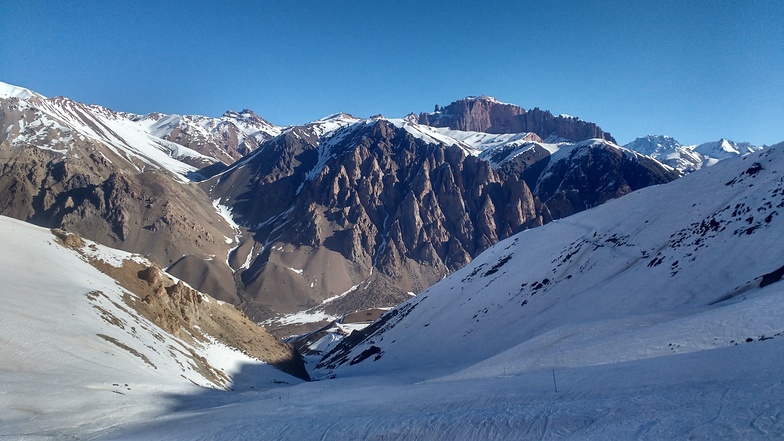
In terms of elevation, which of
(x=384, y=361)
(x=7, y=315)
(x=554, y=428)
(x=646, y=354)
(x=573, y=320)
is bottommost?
(x=384, y=361)

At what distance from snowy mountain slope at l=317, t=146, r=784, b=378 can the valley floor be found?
5.56 m

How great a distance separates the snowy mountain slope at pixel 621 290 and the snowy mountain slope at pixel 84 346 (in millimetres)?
18109

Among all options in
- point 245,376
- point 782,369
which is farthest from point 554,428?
point 245,376

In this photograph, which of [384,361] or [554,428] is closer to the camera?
[554,428]

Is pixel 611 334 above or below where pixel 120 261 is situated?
below

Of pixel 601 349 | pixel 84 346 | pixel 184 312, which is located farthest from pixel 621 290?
pixel 184 312

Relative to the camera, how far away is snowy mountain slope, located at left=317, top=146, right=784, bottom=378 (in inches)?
888

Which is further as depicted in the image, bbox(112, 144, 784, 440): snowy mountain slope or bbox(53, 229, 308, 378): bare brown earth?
bbox(53, 229, 308, 378): bare brown earth

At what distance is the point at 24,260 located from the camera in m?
38.6

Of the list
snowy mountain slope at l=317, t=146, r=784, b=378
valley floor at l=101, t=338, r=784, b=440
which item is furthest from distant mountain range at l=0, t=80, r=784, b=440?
snowy mountain slope at l=317, t=146, r=784, b=378

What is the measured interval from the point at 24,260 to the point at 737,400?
47.4m

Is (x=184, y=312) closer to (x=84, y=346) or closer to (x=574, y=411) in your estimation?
(x=84, y=346)

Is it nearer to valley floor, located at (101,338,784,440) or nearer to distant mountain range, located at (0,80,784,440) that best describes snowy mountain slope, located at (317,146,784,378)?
distant mountain range, located at (0,80,784,440)

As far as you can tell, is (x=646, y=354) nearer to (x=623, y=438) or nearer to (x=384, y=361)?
(x=623, y=438)
